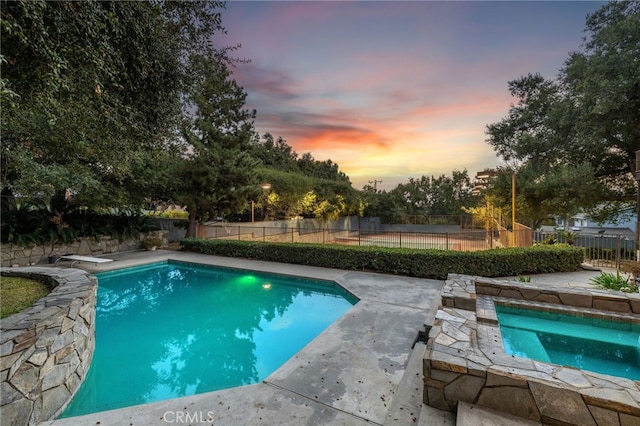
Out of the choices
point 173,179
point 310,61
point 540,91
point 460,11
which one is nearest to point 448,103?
point 460,11

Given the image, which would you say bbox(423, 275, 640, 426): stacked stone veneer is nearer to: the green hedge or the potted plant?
the green hedge

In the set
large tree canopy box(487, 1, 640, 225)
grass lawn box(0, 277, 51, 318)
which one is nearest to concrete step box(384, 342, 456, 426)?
grass lawn box(0, 277, 51, 318)

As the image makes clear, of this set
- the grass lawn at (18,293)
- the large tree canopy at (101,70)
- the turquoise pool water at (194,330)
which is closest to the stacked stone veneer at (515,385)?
the turquoise pool water at (194,330)

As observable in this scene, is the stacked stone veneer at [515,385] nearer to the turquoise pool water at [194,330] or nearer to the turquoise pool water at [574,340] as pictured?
the turquoise pool water at [574,340]

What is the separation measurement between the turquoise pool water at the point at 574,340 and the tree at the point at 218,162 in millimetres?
11865

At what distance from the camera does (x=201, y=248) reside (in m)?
12.0

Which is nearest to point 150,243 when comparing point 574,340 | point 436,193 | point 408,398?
point 408,398

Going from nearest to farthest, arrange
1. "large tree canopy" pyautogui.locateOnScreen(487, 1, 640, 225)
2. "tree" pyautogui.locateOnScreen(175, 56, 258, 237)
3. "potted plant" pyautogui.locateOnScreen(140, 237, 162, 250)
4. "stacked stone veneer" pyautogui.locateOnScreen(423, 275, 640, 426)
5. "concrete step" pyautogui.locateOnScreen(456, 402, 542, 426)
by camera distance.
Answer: "stacked stone veneer" pyautogui.locateOnScreen(423, 275, 640, 426) → "concrete step" pyautogui.locateOnScreen(456, 402, 542, 426) → "large tree canopy" pyautogui.locateOnScreen(487, 1, 640, 225) → "potted plant" pyautogui.locateOnScreen(140, 237, 162, 250) → "tree" pyautogui.locateOnScreen(175, 56, 258, 237)

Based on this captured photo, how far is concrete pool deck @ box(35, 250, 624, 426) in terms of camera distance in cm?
239

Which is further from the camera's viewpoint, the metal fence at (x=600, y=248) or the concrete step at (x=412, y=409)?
the metal fence at (x=600, y=248)

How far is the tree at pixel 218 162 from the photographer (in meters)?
13.0

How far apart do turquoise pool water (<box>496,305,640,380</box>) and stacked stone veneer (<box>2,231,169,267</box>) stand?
13.6 meters

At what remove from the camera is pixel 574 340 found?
3.76 meters

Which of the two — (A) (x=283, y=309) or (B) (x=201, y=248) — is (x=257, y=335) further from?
(B) (x=201, y=248)
